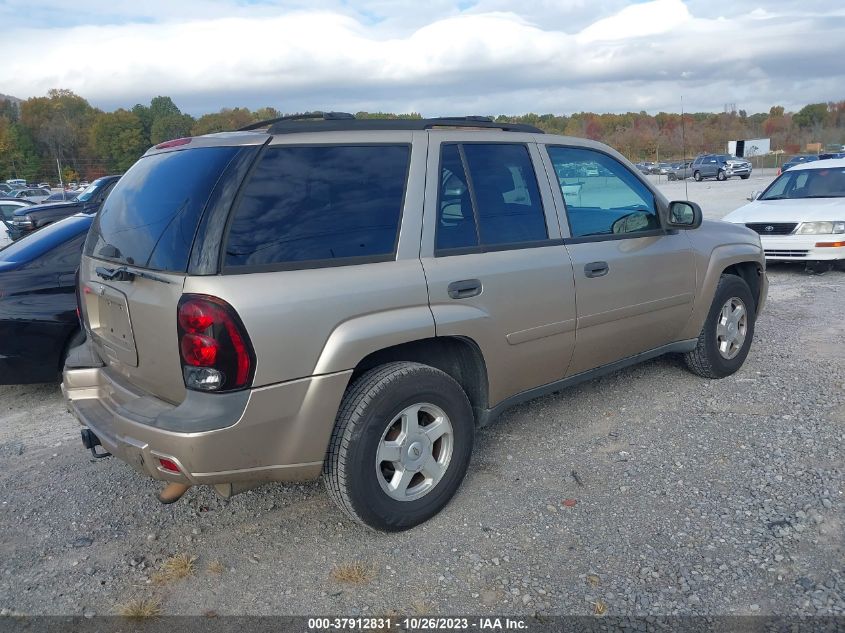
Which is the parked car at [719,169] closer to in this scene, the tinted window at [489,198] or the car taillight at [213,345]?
the tinted window at [489,198]

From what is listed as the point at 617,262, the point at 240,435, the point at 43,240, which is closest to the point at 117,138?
the point at 43,240

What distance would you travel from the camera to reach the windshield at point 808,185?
1041 centimetres

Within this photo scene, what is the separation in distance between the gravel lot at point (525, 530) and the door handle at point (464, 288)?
3.55ft

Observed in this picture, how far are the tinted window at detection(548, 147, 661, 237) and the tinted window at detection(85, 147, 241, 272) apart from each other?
198cm

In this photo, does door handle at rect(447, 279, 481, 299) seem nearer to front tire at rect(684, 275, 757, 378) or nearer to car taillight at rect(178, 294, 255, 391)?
car taillight at rect(178, 294, 255, 391)

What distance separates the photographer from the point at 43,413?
5164 mm

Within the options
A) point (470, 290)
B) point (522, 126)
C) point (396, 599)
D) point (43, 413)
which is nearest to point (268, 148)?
point (470, 290)

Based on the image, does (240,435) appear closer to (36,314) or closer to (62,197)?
(36,314)

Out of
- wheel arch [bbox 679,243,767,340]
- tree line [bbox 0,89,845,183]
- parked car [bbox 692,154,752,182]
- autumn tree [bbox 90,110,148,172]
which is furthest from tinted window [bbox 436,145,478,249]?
autumn tree [bbox 90,110,148,172]

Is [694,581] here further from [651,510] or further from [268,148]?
[268,148]

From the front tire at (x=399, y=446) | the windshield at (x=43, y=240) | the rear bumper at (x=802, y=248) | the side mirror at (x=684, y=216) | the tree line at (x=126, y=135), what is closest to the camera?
the front tire at (x=399, y=446)

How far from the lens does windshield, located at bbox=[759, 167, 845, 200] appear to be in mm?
10414

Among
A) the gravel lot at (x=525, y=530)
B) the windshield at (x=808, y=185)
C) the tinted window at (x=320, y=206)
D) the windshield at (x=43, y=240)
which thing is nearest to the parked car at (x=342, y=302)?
the tinted window at (x=320, y=206)

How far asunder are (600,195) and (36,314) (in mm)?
4039
